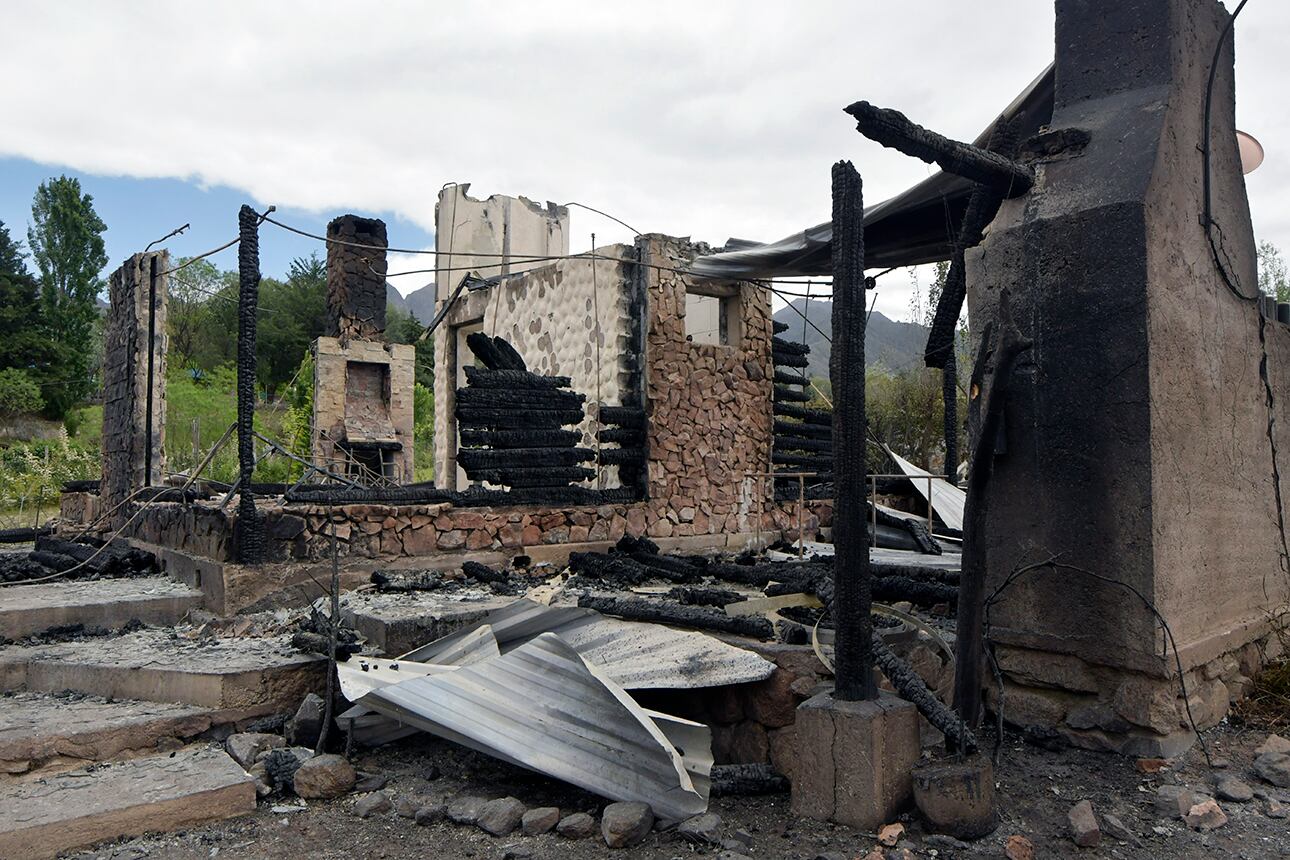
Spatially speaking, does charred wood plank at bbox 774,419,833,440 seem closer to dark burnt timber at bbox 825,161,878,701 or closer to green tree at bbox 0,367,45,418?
dark burnt timber at bbox 825,161,878,701

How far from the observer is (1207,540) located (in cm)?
440

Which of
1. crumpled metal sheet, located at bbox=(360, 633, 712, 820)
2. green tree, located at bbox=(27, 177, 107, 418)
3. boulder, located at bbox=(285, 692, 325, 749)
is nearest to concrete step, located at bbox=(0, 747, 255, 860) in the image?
boulder, located at bbox=(285, 692, 325, 749)

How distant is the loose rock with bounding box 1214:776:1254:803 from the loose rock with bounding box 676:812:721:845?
2227 mm

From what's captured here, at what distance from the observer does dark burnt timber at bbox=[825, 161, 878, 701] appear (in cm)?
374

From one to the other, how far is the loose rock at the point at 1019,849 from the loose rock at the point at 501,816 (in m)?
2.06

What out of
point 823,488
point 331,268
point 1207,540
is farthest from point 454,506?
point 331,268

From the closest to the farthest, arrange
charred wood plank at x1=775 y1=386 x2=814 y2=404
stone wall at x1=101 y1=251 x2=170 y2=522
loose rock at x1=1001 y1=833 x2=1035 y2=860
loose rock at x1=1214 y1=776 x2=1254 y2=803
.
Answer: loose rock at x1=1001 y1=833 x2=1035 y2=860, loose rock at x1=1214 y1=776 x2=1254 y2=803, stone wall at x1=101 y1=251 x2=170 y2=522, charred wood plank at x1=775 y1=386 x2=814 y2=404

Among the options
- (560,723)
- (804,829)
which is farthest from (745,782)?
(560,723)

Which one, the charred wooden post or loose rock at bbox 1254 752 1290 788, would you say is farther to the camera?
the charred wooden post

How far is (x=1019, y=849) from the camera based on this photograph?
327 centimetres

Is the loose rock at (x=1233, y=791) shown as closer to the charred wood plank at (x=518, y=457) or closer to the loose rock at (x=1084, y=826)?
the loose rock at (x=1084, y=826)

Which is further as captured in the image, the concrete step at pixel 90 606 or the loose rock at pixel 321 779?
the concrete step at pixel 90 606

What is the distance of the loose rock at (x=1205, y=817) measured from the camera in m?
3.46

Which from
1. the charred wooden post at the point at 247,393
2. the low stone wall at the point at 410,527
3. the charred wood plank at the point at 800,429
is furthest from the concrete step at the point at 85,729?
the charred wood plank at the point at 800,429
